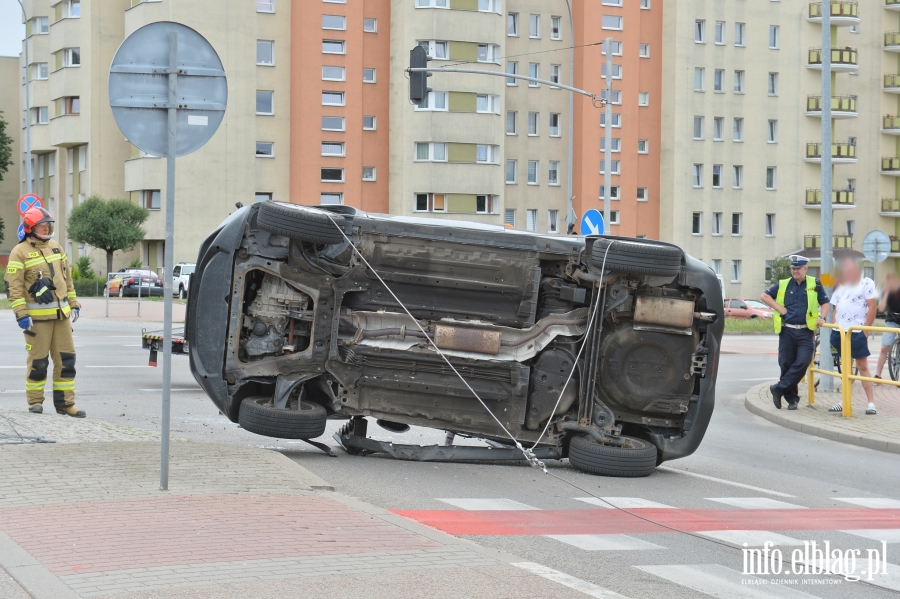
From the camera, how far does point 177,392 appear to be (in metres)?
15.4

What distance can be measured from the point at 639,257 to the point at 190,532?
4558 millimetres

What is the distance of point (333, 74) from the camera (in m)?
65.5

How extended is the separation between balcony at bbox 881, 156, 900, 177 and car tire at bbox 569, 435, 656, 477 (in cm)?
7181

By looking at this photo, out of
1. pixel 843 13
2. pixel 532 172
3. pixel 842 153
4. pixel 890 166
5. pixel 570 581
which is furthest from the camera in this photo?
pixel 890 166

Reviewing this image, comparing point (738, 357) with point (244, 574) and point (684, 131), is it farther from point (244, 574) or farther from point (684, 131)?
point (684, 131)

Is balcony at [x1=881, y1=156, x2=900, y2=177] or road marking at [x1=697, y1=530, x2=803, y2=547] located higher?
balcony at [x1=881, y1=156, x2=900, y2=177]

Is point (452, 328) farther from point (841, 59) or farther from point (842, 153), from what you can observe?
point (841, 59)

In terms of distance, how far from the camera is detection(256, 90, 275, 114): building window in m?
65.0

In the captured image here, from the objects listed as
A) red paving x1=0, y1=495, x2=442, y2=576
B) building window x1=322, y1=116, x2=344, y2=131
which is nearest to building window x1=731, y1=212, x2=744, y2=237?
building window x1=322, y1=116, x2=344, y2=131

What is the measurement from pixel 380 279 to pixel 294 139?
57.4 metres

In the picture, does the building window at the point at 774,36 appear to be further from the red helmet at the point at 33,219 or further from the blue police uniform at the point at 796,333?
the red helmet at the point at 33,219

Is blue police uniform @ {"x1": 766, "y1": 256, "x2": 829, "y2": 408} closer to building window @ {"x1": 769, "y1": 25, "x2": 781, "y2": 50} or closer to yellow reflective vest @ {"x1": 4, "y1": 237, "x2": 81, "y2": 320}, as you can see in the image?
yellow reflective vest @ {"x1": 4, "y1": 237, "x2": 81, "y2": 320}

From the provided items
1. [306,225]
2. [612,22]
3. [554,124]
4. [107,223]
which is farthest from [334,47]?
[306,225]

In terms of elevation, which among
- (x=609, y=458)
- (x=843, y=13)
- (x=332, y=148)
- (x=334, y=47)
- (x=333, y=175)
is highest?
(x=843, y=13)
